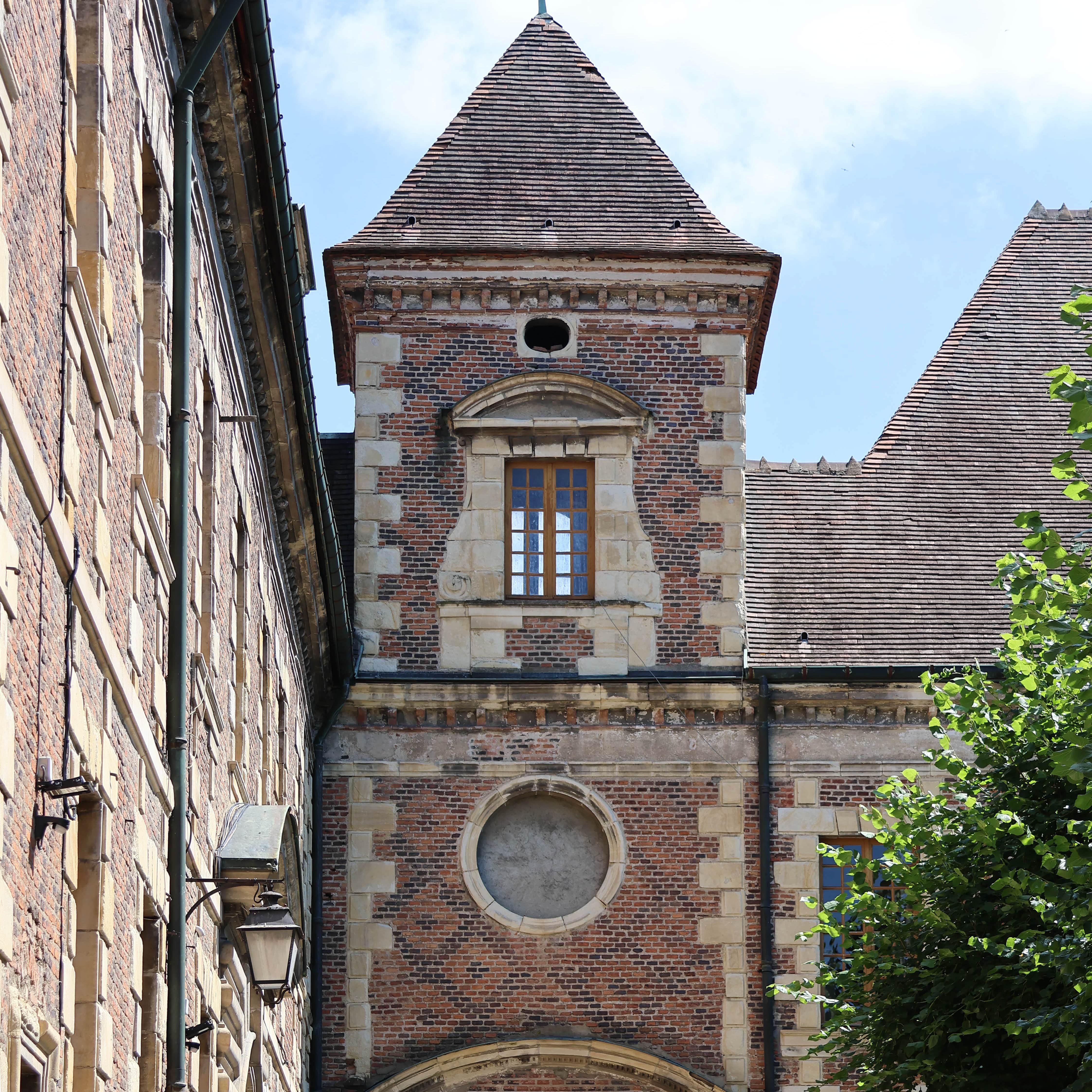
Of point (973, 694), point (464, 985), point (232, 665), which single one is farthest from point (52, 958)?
point (464, 985)

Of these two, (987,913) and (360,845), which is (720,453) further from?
(987,913)

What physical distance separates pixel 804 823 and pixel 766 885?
72 centimetres

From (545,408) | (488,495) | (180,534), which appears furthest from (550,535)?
(180,534)

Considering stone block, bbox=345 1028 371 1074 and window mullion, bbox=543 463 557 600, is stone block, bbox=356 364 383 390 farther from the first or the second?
stone block, bbox=345 1028 371 1074

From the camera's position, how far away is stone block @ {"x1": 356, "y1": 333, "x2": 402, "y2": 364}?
2272 centimetres

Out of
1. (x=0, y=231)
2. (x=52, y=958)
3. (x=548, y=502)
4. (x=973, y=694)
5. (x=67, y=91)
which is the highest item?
(x=548, y=502)

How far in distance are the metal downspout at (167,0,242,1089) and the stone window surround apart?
10785mm

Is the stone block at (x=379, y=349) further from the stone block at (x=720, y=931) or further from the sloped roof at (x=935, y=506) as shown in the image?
the stone block at (x=720, y=931)

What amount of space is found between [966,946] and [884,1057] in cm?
114

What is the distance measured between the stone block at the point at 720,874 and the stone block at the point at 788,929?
51cm

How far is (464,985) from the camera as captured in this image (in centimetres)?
2127

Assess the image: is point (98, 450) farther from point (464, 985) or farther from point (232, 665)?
point (464, 985)

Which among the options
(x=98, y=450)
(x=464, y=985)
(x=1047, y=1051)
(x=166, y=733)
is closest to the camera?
(x=98, y=450)

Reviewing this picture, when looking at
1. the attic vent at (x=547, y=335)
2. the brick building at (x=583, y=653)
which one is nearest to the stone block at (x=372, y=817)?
the brick building at (x=583, y=653)
